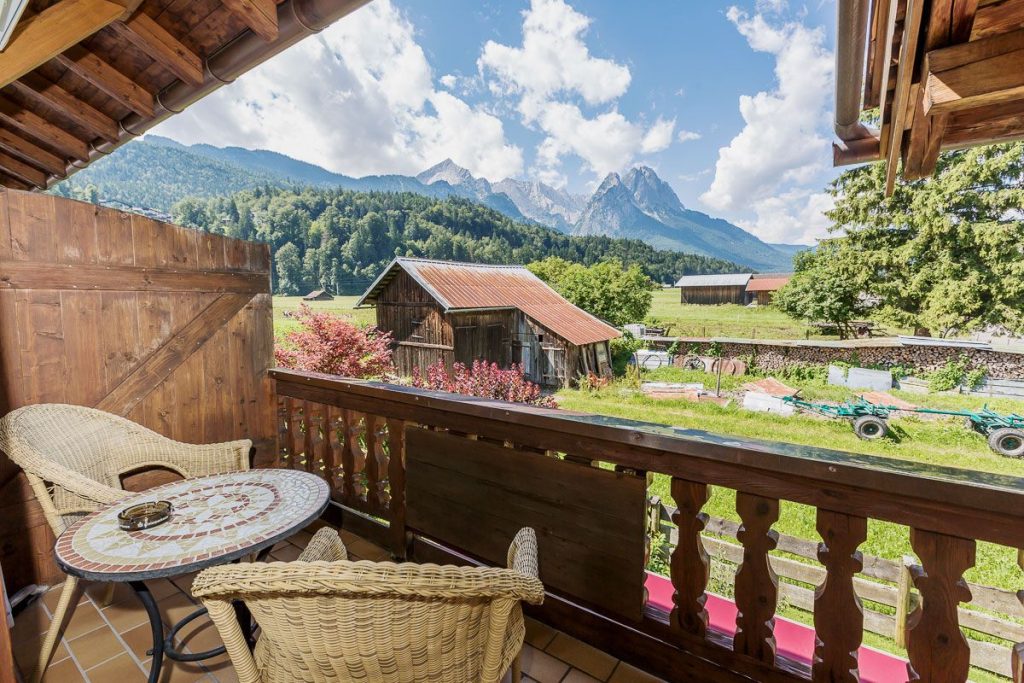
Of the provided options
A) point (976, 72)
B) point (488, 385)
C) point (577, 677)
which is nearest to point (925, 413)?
point (488, 385)

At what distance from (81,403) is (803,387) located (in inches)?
648

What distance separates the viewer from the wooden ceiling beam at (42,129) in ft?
8.11

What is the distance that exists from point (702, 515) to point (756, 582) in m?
0.20

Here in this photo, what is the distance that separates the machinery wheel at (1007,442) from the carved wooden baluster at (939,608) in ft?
40.2

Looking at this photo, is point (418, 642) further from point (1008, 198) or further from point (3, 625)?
point (1008, 198)

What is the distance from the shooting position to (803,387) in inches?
543

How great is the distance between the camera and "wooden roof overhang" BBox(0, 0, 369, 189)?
1.43 meters

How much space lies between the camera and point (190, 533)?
1181 millimetres

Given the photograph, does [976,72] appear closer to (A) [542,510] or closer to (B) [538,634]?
(A) [542,510]

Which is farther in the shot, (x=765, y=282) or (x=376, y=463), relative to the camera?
(x=765, y=282)

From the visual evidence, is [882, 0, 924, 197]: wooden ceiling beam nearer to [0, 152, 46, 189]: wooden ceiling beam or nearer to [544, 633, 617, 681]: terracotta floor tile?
[544, 633, 617, 681]: terracotta floor tile

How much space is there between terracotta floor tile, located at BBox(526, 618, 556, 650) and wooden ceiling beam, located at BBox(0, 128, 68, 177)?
4.35 meters

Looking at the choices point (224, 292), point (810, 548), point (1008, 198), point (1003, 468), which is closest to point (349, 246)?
point (224, 292)

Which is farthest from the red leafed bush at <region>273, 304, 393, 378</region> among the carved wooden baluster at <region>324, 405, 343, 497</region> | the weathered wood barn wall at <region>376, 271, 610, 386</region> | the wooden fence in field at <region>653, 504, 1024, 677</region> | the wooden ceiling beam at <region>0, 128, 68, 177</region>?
the weathered wood barn wall at <region>376, 271, 610, 386</region>
